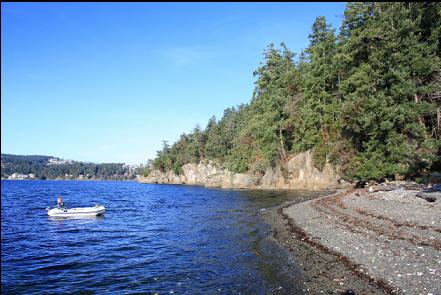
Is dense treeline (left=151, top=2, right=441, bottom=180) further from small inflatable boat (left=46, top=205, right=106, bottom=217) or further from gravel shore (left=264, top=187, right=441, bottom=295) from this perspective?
small inflatable boat (left=46, top=205, right=106, bottom=217)

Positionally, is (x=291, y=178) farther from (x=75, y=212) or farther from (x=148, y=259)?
(x=148, y=259)

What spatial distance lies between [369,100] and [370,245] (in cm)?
3043

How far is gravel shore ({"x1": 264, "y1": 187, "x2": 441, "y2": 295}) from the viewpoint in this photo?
12461mm

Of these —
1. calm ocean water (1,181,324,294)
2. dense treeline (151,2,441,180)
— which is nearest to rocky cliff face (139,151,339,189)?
dense treeline (151,2,441,180)

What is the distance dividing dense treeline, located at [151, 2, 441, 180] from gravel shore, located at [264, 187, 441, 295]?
44.1ft

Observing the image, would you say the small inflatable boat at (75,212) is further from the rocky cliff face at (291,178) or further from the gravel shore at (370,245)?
the rocky cliff face at (291,178)

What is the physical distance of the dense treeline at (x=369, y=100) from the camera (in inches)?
1581

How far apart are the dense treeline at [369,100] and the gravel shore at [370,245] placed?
529 inches

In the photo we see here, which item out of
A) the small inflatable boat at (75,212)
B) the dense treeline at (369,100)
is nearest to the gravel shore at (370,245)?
the dense treeline at (369,100)

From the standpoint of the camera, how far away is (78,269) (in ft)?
56.2

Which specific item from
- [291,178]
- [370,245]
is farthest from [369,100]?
[291,178]

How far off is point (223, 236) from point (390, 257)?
11756 millimetres

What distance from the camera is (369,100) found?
43250 millimetres

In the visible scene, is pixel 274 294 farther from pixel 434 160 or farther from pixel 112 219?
pixel 434 160
